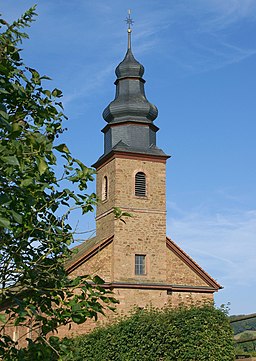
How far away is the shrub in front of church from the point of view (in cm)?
1673

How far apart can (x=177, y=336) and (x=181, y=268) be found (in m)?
11.8

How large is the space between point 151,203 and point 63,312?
2333 centimetres

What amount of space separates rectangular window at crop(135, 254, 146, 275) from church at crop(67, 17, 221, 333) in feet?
0.09

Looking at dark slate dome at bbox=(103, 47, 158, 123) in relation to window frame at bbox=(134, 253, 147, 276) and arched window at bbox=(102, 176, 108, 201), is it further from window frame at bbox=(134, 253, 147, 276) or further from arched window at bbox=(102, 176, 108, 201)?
window frame at bbox=(134, 253, 147, 276)

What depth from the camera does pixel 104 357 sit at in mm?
20594

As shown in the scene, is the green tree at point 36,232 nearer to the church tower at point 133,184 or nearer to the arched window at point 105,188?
the church tower at point 133,184

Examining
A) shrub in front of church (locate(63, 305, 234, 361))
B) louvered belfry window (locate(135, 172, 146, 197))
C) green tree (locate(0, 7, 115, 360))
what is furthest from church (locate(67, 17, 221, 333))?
green tree (locate(0, 7, 115, 360))

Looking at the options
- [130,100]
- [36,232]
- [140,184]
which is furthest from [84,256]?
[36,232]

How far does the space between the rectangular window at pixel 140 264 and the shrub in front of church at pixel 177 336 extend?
25.3ft

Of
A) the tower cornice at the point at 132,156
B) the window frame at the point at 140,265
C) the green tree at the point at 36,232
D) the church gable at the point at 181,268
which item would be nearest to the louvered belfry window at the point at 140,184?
the tower cornice at the point at 132,156

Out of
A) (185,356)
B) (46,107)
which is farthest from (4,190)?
(185,356)

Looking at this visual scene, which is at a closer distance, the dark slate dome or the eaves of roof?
the eaves of roof

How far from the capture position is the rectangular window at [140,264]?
92.0 feet

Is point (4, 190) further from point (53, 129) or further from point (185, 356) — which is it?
point (185, 356)
